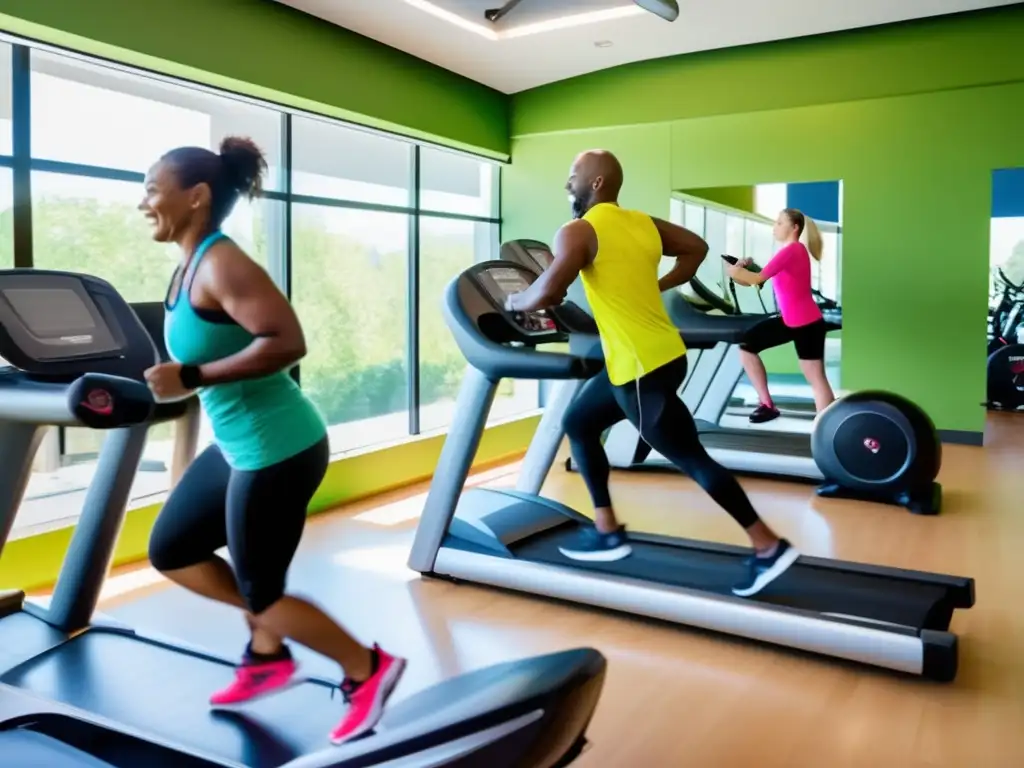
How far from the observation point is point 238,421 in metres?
1.79

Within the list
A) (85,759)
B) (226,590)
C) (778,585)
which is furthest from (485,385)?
(85,759)

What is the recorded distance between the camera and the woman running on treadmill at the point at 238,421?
1701 mm

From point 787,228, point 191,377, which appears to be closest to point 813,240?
point 787,228

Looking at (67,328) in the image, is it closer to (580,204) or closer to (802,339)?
(580,204)

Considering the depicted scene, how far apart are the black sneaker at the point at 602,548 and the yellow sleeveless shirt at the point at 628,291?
70 cm

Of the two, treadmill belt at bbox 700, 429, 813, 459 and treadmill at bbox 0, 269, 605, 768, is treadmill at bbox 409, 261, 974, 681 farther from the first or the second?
treadmill belt at bbox 700, 429, 813, 459

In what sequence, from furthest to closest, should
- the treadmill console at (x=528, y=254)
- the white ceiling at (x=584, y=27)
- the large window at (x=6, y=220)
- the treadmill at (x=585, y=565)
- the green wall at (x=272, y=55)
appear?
the white ceiling at (x=584, y=27) → the treadmill console at (x=528, y=254) → the green wall at (x=272, y=55) → the large window at (x=6, y=220) → the treadmill at (x=585, y=565)

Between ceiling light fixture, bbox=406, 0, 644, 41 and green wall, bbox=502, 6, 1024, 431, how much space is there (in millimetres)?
1242

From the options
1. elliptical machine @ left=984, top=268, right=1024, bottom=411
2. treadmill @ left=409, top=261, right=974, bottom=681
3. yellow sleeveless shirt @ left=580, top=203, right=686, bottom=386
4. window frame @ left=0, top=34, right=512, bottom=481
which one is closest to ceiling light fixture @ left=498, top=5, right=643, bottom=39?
window frame @ left=0, top=34, right=512, bottom=481

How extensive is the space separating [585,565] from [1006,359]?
17.9 feet

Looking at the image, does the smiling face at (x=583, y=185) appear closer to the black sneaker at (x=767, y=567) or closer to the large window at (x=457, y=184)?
the black sneaker at (x=767, y=567)

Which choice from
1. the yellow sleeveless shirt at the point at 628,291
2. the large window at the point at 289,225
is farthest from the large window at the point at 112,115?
the yellow sleeveless shirt at the point at 628,291

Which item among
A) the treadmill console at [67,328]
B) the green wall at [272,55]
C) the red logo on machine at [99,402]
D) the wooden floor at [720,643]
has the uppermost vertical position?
the green wall at [272,55]

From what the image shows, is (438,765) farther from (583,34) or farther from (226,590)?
(583,34)
